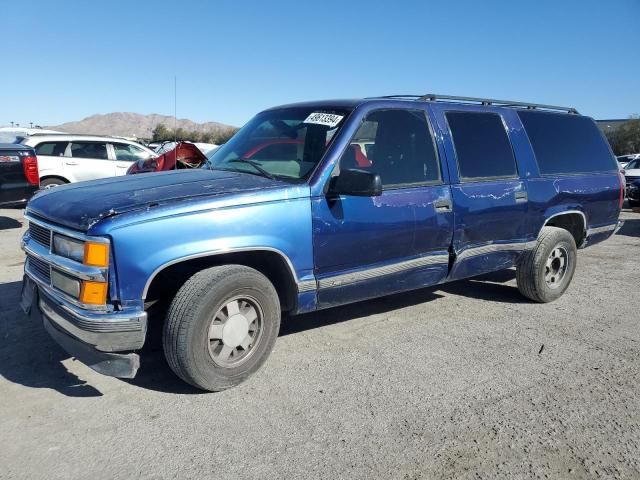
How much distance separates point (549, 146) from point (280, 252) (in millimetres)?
3336

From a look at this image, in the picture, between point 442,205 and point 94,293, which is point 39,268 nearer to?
point 94,293

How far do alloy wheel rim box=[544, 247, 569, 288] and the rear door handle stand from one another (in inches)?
66.8

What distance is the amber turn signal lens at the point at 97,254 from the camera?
2.90 m

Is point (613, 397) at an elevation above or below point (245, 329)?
below

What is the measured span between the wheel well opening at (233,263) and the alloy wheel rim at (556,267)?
2983mm

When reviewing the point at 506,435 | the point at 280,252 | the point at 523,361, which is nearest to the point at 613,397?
→ the point at 523,361

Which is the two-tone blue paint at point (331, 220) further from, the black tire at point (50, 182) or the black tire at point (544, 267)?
the black tire at point (50, 182)

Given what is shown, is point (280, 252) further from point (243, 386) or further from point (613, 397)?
point (613, 397)

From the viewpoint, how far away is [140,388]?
3451mm

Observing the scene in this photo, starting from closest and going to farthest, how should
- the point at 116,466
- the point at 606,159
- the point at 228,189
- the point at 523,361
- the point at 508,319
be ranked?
1. the point at 116,466
2. the point at 228,189
3. the point at 523,361
4. the point at 508,319
5. the point at 606,159

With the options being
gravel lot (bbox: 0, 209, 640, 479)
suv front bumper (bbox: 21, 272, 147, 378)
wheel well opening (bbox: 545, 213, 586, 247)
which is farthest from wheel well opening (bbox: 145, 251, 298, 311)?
wheel well opening (bbox: 545, 213, 586, 247)

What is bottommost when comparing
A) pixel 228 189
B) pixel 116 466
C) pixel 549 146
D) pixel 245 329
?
pixel 116 466

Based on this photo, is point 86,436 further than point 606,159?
No

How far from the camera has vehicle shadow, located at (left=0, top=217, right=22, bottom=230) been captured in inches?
373
